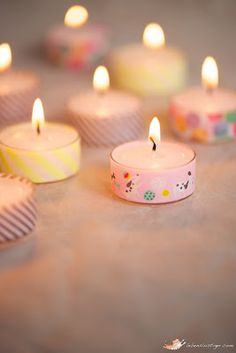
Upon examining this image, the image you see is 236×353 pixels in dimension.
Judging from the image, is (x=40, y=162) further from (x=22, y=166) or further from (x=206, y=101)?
(x=206, y=101)

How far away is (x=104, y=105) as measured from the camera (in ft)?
6.36

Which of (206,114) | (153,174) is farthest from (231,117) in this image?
(153,174)

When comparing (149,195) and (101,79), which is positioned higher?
(101,79)

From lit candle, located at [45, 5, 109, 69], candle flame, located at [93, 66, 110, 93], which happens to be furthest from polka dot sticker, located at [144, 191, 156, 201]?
lit candle, located at [45, 5, 109, 69]

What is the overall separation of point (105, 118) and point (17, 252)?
62 cm

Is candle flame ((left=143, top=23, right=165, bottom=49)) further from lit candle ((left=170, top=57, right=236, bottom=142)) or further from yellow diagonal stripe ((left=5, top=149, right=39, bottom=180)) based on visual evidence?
yellow diagonal stripe ((left=5, top=149, right=39, bottom=180))

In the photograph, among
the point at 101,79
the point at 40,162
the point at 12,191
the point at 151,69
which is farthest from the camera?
the point at 151,69

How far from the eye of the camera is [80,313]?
1242mm

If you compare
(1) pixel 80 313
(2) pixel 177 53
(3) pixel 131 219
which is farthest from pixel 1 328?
(2) pixel 177 53

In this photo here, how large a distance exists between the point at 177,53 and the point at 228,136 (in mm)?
579

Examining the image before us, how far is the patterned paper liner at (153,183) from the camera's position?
1504 mm

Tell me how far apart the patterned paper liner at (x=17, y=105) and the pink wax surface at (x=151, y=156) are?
0.59 metres

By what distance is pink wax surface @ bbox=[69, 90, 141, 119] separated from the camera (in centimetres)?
189

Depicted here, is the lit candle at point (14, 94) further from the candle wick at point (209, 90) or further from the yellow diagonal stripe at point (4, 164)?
the candle wick at point (209, 90)
